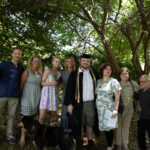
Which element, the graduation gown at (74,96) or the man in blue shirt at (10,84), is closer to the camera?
the graduation gown at (74,96)

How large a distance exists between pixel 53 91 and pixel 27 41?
3.24m

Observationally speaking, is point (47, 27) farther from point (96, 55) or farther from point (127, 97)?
point (127, 97)

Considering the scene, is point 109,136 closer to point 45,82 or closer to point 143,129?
point 143,129

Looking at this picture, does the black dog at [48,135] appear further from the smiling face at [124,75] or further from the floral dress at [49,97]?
the smiling face at [124,75]

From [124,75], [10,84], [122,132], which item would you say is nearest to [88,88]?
[124,75]

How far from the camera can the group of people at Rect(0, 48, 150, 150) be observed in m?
3.50

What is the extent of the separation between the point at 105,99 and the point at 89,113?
44cm

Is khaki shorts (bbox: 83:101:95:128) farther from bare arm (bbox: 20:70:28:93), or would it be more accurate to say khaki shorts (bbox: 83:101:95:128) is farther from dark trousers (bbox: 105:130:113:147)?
bare arm (bbox: 20:70:28:93)

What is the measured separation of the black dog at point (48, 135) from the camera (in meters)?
3.22

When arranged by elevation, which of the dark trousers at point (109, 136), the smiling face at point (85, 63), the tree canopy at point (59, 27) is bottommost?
the dark trousers at point (109, 136)

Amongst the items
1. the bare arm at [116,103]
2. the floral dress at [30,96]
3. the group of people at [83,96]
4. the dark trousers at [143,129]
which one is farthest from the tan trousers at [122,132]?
the floral dress at [30,96]

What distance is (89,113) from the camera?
11.7ft

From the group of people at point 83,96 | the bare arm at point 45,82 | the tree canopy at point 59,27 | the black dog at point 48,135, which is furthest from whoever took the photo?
the tree canopy at point 59,27

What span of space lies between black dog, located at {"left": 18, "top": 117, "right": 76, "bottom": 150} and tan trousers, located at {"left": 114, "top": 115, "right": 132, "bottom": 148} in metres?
1.04
